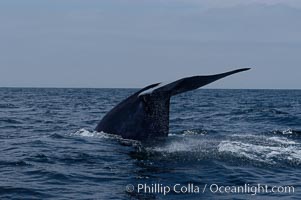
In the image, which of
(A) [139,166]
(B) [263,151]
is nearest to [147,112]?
(A) [139,166]

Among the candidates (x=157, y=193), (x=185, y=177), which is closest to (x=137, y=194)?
(x=157, y=193)

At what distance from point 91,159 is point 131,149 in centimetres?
80

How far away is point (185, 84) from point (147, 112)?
3.43 feet

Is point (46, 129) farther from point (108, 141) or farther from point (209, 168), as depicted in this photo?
point (209, 168)

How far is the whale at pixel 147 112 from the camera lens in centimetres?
912

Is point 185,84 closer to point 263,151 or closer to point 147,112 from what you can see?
point 147,112

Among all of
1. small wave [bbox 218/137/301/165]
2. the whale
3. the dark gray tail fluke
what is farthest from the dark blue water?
the dark gray tail fluke

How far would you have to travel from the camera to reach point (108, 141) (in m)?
10.3

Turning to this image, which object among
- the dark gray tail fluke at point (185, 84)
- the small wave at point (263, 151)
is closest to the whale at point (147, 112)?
the dark gray tail fluke at point (185, 84)

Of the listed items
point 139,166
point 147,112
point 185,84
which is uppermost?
point 185,84

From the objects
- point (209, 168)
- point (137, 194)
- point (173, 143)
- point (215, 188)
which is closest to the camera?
point (137, 194)

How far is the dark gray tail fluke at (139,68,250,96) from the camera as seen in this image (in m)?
8.54

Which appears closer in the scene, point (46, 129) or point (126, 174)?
point (126, 174)

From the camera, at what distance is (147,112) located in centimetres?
944
